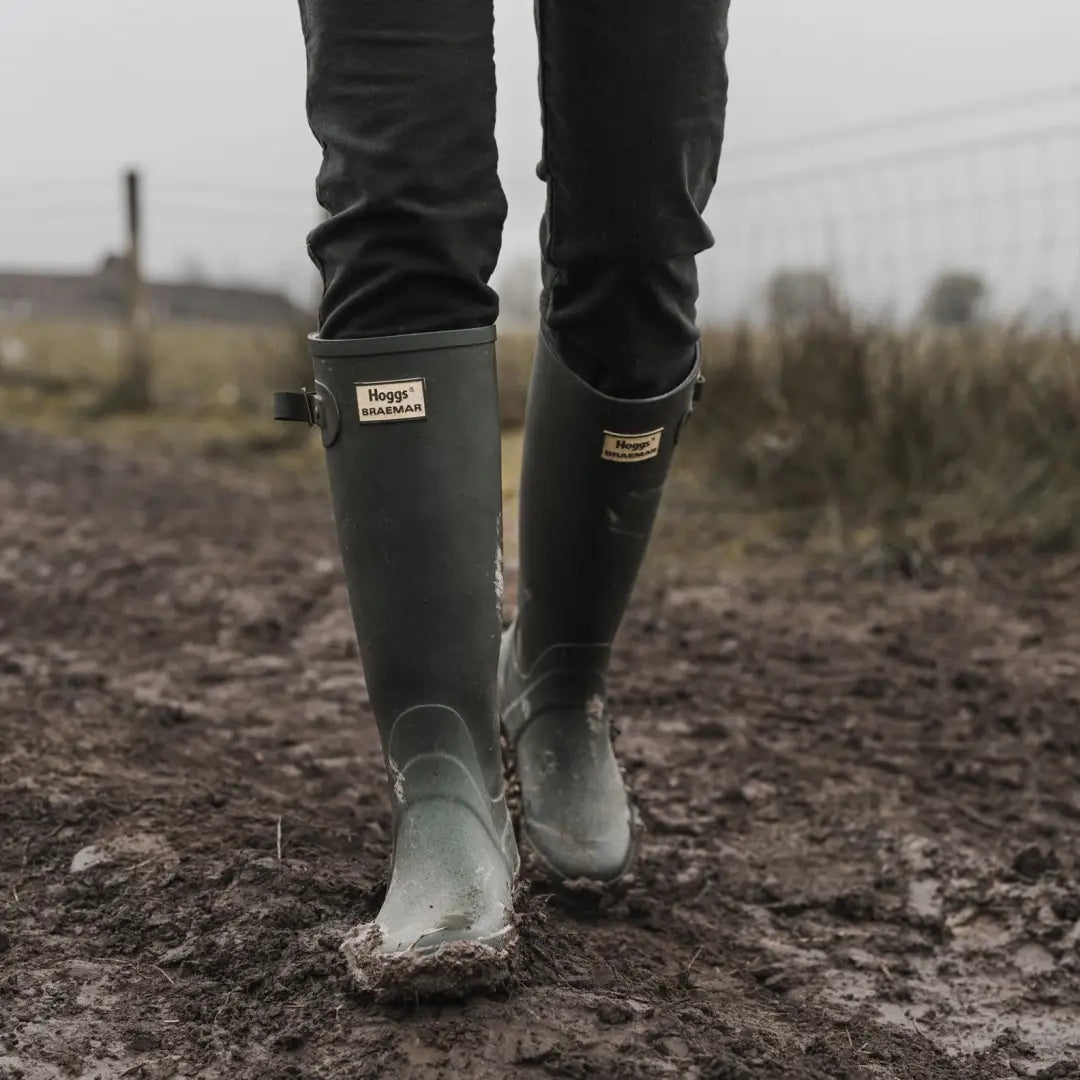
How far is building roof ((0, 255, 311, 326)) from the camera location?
24.7ft

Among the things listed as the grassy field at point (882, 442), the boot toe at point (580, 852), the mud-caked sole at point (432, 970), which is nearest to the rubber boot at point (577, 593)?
the boot toe at point (580, 852)

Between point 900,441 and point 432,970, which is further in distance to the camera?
point 900,441

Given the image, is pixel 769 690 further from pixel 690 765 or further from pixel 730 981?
pixel 730 981

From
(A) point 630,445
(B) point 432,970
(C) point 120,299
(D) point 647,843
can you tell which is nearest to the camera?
(B) point 432,970

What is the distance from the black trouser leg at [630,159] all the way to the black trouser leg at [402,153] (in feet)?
0.41

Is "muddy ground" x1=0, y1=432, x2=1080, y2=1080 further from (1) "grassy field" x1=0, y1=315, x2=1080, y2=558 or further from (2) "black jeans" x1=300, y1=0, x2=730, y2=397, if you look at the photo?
(2) "black jeans" x1=300, y1=0, x2=730, y2=397

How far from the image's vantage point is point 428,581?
1.22m

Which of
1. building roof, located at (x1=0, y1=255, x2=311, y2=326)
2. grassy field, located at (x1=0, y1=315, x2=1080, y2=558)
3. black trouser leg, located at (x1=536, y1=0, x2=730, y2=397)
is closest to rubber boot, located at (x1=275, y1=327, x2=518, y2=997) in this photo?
black trouser leg, located at (x1=536, y1=0, x2=730, y2=397)

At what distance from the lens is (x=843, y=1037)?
1.24 m

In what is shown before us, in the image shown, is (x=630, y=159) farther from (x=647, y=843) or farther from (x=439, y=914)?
(x=647, y=843)

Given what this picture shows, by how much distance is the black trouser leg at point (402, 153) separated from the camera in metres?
1.11

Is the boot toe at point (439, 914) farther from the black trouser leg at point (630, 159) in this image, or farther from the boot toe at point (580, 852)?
the black trouser leg at point (630, 159)

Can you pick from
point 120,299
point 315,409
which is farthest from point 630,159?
point 120,299

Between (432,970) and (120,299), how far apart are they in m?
7.54
